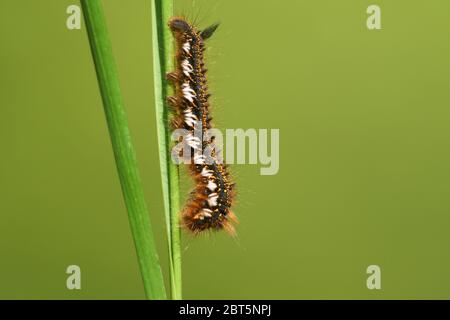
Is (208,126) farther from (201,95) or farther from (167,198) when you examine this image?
(167,198)

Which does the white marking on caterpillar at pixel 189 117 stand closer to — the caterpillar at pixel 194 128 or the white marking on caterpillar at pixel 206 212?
the caterpillar at pixel 194 128

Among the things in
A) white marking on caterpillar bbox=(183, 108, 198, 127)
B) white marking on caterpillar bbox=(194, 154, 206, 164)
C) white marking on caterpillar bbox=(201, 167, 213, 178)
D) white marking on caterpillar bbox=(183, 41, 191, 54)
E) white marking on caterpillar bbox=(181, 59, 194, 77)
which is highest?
white marking on caterpillar bbox=(183, 41, 191, 54)

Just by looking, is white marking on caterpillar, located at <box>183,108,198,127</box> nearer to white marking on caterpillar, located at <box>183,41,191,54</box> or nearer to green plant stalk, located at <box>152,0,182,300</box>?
white marking on caterpillar, located at <box>183,41,191,54</box>

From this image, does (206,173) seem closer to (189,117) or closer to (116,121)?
(189,117)

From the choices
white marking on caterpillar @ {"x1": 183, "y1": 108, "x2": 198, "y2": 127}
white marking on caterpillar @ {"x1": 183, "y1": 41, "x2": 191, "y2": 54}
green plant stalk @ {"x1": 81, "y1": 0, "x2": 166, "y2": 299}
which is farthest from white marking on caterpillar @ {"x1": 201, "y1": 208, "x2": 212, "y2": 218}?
green plant stalk @ {"x1": 81, "y1": 0, "x2": 166, "y2": 299}

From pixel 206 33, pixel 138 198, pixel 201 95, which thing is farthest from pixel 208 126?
pixel 138 198

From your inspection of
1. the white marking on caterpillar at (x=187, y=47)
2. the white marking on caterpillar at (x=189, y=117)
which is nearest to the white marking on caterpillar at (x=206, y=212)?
the white marking on caterpillar at (x=189, y=117)
